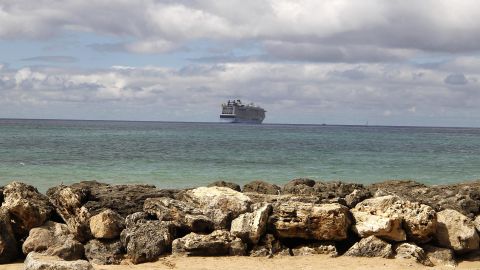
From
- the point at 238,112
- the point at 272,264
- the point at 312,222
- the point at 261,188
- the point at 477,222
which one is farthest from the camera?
the point at 238,112

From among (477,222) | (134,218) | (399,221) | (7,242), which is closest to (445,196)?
(477,222)

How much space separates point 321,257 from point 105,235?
4.81 m

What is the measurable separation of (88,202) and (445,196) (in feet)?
30.8

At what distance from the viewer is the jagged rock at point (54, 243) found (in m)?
11.8

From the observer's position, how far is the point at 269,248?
41.7 ft

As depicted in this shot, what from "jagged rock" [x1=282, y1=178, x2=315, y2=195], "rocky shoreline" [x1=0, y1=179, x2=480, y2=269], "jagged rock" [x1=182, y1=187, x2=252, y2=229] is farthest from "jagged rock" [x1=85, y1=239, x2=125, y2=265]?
"jagged rock" [x1=282, y1=178, x2=315, y2=195]

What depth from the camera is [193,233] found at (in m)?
12.6

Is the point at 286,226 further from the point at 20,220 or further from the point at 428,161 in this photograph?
the point at 428,161

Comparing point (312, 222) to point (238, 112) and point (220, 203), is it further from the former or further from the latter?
point (238, 112)

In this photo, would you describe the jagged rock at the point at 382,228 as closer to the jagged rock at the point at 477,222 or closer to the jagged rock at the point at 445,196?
the jagged rock at the point at 445,196

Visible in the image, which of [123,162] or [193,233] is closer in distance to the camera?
[193,233]

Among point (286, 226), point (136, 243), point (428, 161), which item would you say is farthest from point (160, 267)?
point (428, 161)

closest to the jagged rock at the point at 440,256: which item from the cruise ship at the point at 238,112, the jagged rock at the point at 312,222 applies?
the jagged rock at the point at 312,222

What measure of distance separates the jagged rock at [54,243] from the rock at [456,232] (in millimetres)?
8149
